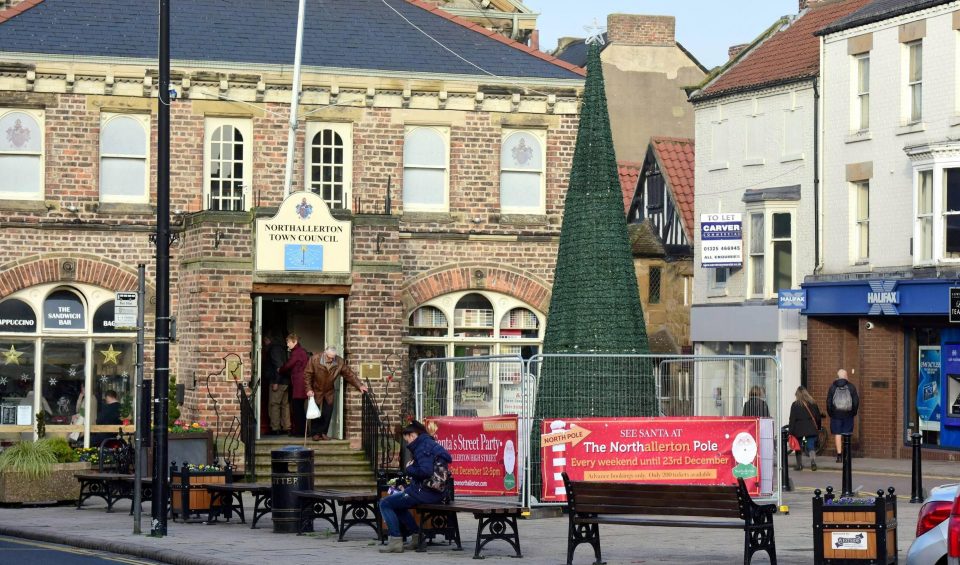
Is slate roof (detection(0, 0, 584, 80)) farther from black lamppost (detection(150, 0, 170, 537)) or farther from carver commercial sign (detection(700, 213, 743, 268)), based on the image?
black lamppost (detection(150, 0, 170, 537))

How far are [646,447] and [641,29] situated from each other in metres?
38.6

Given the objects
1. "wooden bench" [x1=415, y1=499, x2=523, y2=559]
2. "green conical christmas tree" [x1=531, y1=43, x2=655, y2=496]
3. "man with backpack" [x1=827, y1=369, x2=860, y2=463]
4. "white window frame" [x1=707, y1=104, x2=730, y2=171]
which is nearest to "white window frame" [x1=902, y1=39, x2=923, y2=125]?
"white window frame" [x1=707, y1=104, x2=730, y2=171]

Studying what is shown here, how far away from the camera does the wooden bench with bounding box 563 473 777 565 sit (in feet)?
57.1

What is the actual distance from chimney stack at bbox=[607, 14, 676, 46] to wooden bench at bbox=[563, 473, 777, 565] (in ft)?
138

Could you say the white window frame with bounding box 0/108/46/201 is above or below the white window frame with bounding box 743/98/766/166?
below

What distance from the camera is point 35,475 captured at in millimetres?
27125

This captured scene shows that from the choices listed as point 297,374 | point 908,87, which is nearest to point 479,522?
point 297,374

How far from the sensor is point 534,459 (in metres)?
23.4

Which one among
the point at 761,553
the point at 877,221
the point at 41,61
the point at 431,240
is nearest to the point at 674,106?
the point at 877,221

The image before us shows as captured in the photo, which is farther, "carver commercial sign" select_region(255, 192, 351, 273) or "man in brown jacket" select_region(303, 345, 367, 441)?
"carver commercial sign" select_region(255, 192, 351, 273)

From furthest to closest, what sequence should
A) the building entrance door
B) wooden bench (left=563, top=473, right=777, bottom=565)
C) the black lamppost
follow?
the building entrance door < the black lamppost < wooden bench (left=563, top=473, right=777, bottom=565)

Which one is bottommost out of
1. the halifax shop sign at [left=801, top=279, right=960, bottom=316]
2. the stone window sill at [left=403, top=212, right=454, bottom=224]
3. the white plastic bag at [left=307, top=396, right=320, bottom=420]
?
the white plastic bag at [left=307, top=396, right=320, bottom=420]

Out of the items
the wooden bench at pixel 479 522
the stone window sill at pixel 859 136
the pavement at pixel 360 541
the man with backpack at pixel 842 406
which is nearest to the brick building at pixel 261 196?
the man with backpack at pixel 842 406

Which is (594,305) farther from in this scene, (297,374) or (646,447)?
(297,374)
